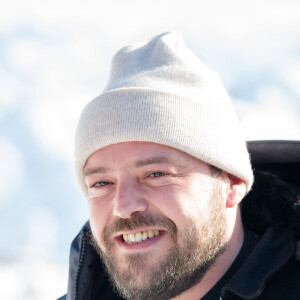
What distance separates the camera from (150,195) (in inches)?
110

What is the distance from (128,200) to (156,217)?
0.14m

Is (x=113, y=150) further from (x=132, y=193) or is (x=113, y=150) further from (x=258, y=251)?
(x=258, y=251)

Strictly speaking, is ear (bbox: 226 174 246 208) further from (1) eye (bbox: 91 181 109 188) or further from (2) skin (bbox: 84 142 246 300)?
A: (1) eye (bbox: 91 181 109 188)

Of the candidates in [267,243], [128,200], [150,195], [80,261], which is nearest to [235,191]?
[267,243]

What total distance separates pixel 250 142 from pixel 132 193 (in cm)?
73

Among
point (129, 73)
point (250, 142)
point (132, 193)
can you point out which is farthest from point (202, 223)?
point (129, 73)

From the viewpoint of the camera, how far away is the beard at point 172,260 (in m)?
2.77

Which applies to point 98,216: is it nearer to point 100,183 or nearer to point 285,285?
point 100,183

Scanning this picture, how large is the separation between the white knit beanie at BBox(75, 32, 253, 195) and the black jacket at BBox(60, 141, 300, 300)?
136 millimetres

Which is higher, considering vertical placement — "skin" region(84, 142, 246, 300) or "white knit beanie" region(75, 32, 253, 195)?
"white knit beanie" region(75, 32, 253, 195)

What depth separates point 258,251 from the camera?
2.79 m

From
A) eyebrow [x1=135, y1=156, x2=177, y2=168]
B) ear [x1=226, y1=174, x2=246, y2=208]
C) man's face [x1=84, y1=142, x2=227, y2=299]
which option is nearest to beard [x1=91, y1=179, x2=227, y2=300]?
man's face [x1=84, y1=142, x2=227, y2=299]

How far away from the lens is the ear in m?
3.01

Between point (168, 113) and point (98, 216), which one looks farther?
point (98, 216)
